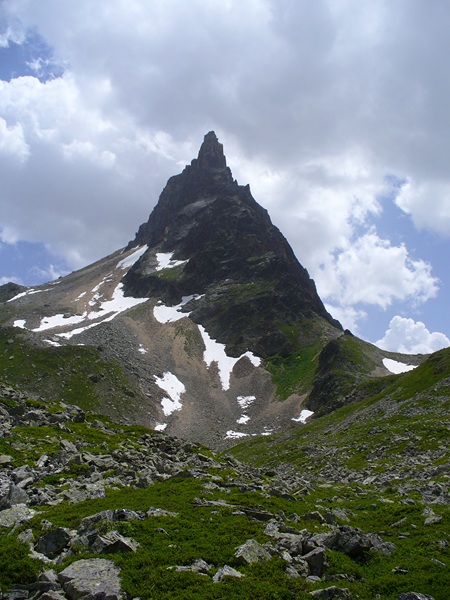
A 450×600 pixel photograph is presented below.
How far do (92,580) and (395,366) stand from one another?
161899 millimetres

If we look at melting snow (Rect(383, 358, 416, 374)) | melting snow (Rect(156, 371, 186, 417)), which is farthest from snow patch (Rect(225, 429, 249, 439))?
melting snow (Rect(383, 358, 416, 374))

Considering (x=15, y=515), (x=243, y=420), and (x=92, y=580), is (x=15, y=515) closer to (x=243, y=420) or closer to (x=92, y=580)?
(x=92, y=580)

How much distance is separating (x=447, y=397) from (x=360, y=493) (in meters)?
53.6

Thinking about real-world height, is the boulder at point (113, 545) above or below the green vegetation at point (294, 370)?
below

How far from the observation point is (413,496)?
28391 mm

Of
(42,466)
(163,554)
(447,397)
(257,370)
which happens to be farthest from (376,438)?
(257,370)

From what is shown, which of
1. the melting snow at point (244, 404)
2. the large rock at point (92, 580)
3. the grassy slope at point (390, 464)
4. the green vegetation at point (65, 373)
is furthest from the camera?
the melting snow at point (244, 404)

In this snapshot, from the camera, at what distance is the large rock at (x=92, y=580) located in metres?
12.4

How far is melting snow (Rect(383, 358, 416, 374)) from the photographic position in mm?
154500

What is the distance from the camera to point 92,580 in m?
13.1

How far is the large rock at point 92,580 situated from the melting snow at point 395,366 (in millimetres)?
153116

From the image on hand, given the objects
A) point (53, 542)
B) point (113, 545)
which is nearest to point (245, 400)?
point (53, 542)

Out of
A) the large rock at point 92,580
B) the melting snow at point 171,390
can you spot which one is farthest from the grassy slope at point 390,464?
the melting snow at point 171,390

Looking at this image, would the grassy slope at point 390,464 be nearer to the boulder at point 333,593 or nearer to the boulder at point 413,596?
the boulder at point 413,596
